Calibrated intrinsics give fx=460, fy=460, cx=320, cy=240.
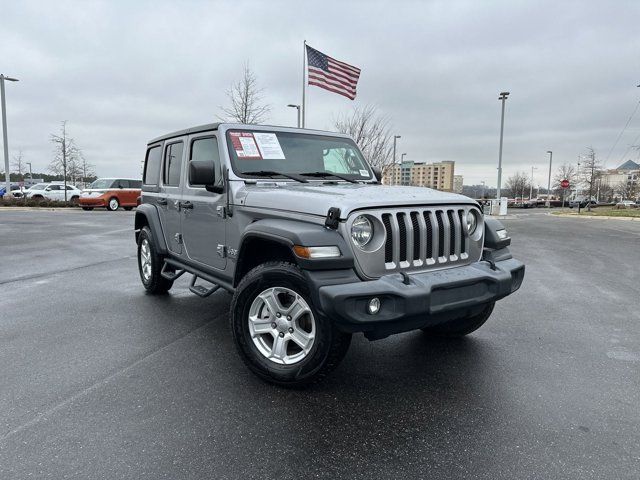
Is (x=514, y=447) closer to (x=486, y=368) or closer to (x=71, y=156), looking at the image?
(x=486, y=368)

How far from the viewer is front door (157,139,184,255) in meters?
5.05

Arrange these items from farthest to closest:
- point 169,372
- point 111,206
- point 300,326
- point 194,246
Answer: point 111,206, point 194,246, point 169,372, point 300,326

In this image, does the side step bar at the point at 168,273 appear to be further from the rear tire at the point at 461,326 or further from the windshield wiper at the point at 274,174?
the rear tire at the point at 461,326

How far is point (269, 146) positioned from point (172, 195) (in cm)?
147

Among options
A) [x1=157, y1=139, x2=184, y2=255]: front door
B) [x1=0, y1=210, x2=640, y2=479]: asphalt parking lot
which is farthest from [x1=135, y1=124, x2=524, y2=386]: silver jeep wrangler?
[x1=157, y1=139, x2=184, y2=255]: front door

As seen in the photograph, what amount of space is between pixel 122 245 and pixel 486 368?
10.0 meters

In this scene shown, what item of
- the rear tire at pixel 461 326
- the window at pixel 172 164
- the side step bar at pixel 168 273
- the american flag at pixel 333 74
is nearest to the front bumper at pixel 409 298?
the rear tire at pixel 461 326

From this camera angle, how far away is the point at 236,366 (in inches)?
146

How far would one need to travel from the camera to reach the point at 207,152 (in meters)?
4.50

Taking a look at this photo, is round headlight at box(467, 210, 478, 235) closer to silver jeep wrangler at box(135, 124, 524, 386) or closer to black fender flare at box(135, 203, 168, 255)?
silver jeep wrangler at box(135, 124, 524, 386)

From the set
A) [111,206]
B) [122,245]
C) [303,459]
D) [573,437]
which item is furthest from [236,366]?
[111,206]

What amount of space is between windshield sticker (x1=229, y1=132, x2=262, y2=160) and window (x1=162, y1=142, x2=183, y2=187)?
1062 mm

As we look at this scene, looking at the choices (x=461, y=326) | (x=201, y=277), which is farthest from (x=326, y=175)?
(x=461, y=326)

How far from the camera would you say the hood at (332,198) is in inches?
121
